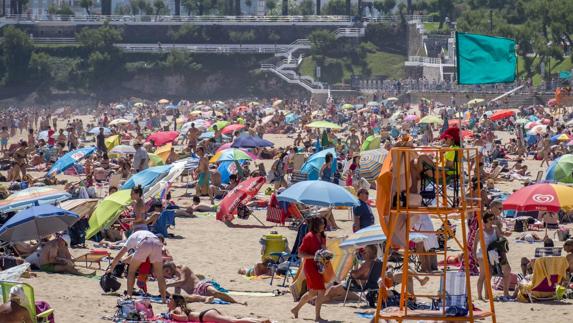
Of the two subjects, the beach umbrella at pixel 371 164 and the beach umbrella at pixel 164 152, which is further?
the beach umbrella at pixel 164 152

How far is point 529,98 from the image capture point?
54750mm

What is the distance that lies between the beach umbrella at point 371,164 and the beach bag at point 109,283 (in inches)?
391

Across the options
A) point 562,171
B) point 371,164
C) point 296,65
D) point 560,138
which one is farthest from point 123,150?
point 296,65

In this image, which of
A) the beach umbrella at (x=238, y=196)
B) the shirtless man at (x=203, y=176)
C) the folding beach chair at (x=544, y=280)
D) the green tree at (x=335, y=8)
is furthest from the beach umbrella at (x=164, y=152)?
the green tree at (x=335, y=8)

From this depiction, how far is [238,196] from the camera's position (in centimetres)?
1842

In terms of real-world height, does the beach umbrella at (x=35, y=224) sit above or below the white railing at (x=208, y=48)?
above

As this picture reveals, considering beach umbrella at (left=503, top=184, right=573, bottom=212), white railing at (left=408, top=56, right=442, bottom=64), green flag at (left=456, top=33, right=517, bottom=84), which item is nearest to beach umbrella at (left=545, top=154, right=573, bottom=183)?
beach umbrella at (left=503, top=184, right=573, bottom=212)

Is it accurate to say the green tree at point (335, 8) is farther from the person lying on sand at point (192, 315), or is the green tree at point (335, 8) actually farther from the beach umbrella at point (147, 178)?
the person lying on sand at point (192, 315)

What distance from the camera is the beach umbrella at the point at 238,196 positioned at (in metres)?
18.2

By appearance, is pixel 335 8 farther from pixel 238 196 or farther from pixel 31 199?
pixel 31 199

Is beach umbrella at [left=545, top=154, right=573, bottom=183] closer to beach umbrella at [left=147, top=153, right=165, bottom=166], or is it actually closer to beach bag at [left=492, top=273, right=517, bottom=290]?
beach bag at [left=492, top=273, right=517, bottom=290]

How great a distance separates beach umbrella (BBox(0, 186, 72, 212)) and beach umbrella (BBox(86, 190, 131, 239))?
0.60 meters

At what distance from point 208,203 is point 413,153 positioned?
1187cm

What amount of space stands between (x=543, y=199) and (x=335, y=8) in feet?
268
